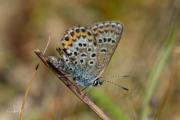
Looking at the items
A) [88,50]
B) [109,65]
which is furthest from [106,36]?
[109,65]

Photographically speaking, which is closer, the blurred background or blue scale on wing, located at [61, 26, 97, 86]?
blue scale on wing, located at [61, 26, 97, 86]

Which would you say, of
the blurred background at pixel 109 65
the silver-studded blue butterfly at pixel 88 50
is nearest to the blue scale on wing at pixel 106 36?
the silver-studded blue butterfly at pixel 88 50

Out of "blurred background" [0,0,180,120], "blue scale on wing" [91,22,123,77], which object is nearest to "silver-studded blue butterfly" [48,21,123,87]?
"blue scale on wing" [91,22,123,77]

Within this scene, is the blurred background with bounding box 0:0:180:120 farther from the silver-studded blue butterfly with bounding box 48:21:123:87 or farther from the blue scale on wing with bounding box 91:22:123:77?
the blue scale on wing with bounding box 91:22:123:77

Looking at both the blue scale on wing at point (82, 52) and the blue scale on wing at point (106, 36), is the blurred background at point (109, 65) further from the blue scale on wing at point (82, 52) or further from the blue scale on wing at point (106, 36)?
the blue scale on wing at point (106, 36)

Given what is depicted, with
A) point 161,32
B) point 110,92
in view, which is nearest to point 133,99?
point 110,92

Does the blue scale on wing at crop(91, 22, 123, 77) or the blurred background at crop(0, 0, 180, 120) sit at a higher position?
the blue scale on wing at crop(91, 22, 123, 77)

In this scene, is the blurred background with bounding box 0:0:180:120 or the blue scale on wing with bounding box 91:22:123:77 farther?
the blurred background with bounding box 0:0:180:120
